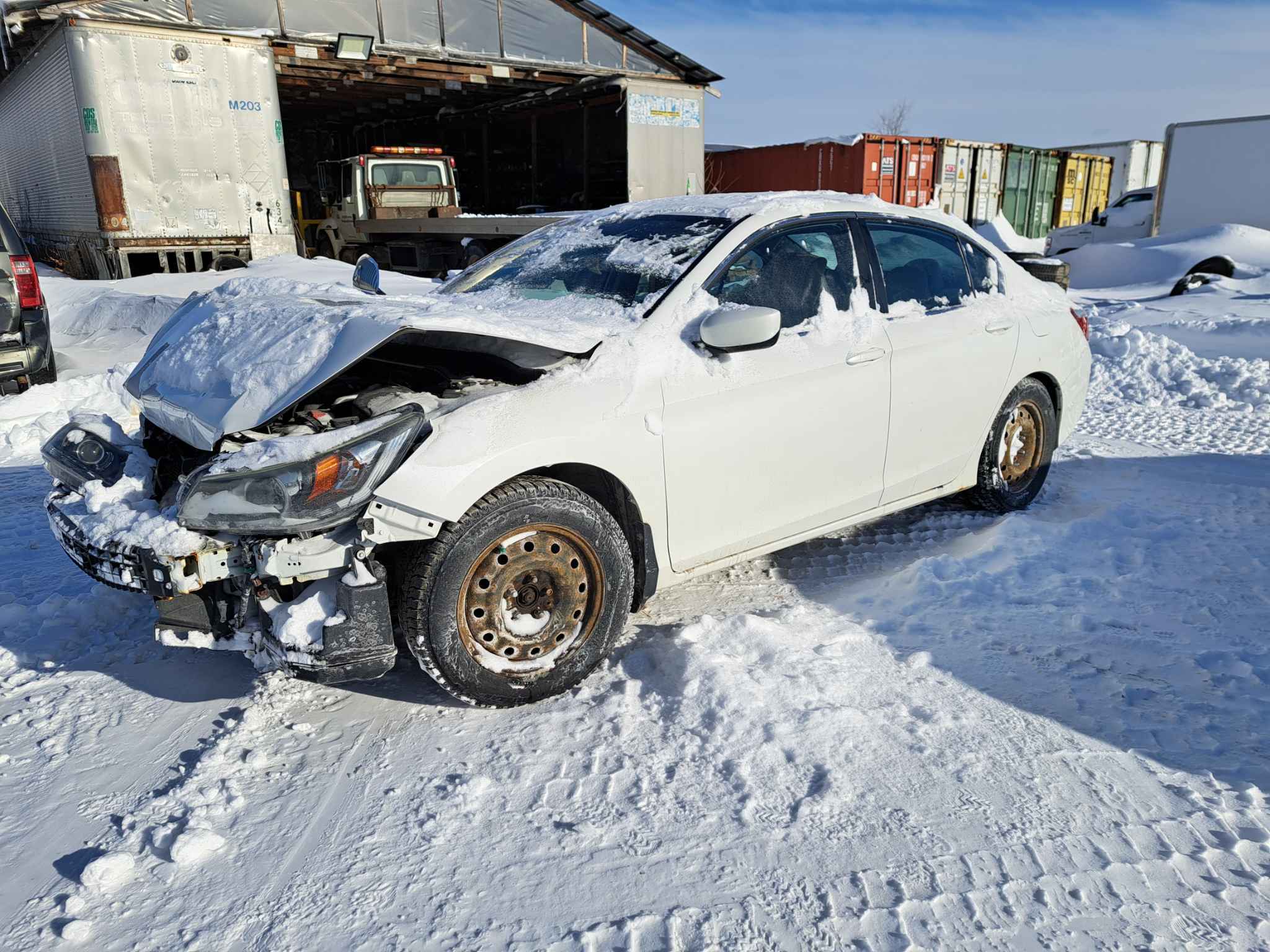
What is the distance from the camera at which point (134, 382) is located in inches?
141

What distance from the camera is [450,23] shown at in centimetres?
1783

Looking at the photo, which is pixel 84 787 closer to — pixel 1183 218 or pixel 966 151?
pixel 1183 218

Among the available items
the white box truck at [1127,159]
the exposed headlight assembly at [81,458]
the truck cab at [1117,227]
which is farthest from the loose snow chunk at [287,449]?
the white box truck at [1127,159]

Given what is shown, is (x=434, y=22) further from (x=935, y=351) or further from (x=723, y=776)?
(x=723, y=776)

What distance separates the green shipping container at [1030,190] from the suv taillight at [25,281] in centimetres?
2578

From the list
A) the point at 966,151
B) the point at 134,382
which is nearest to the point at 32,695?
the point at 134,382

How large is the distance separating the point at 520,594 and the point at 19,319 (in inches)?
234

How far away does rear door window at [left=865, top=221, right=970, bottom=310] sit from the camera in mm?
4031

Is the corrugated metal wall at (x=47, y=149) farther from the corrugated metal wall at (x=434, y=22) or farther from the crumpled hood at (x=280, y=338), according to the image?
the crumpled hood at (x=280, y=338)

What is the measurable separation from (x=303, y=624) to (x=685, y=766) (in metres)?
1.23

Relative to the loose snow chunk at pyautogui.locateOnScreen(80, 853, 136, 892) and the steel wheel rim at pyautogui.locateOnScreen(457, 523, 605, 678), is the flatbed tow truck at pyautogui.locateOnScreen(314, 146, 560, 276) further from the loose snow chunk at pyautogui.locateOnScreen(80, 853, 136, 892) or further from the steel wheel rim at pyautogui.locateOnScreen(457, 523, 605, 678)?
the loose snow chunk at pyautogui.locateOnScreen(80, 853, 136, 892)

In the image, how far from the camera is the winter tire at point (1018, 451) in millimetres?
4566

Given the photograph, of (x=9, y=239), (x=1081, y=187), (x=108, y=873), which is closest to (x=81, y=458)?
(x=108, y=873)

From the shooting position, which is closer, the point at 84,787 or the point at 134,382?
the point at 84,787
